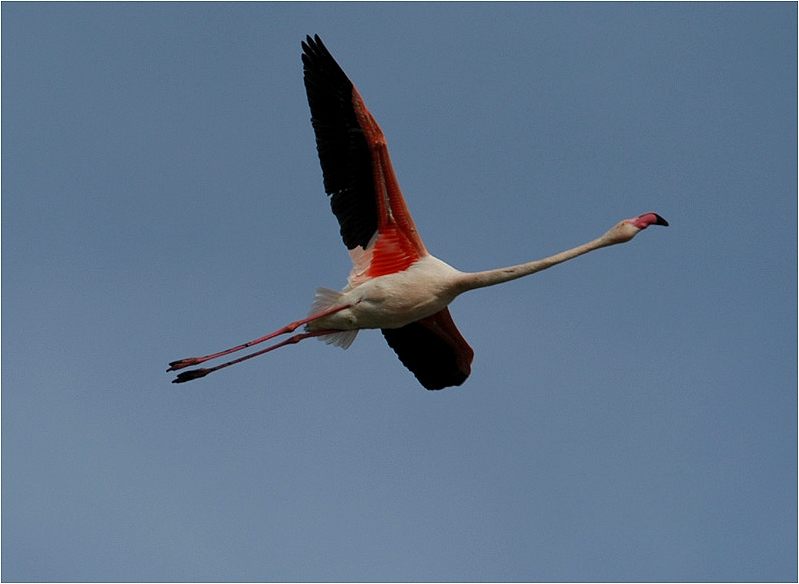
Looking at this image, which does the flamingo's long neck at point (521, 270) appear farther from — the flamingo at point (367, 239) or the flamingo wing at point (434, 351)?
the flamingo wing at point (434, 351)

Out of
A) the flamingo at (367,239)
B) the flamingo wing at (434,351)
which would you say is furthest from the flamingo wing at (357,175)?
the flamingo wing at (434,351)

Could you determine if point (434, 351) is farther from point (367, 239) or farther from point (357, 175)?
point (357, 175)

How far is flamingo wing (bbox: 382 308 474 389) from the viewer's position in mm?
22906

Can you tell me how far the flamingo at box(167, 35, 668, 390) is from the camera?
67.2ft

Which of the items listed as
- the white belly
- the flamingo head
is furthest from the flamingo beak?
the white belly

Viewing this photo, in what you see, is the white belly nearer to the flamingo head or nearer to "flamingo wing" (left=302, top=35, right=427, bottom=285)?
"flamingo wing" (left=302, top=35, right=427, bottom=285)

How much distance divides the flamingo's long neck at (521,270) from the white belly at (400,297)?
0.79 feet

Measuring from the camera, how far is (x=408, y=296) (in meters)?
20.6

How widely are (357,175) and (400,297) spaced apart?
186 centimetres

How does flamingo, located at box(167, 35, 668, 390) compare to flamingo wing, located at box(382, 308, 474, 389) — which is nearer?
flamingo, located at box(167, 35, 668, 390)

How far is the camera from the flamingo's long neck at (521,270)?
802 inches

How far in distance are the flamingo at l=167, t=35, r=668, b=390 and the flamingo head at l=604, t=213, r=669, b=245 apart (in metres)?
0.01

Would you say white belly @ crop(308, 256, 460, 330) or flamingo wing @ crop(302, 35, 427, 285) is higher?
flamingo wing @ crop(302, 35, 427, 285)

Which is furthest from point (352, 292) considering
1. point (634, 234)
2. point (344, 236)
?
point (634, 234)
